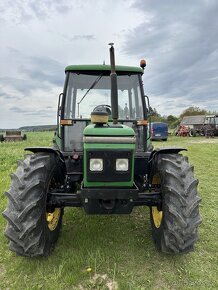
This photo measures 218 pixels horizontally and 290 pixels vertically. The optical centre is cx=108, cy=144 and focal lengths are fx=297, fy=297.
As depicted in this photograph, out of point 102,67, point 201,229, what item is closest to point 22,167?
point 102,67

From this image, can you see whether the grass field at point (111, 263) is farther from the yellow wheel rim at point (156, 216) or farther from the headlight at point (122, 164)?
the headlight at point (122, 164)

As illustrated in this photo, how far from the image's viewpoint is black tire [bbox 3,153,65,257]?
10.3 ft

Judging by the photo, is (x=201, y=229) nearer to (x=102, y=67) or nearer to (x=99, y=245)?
(x=99, y=245)

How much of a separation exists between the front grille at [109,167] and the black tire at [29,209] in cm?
57

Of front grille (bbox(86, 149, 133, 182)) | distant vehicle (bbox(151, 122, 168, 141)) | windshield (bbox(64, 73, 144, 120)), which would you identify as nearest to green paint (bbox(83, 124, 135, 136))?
front grille (bbox(86, 149, 133, 182))

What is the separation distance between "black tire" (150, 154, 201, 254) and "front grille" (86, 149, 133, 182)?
507 millimetres

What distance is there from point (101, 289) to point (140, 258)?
0.75 meters

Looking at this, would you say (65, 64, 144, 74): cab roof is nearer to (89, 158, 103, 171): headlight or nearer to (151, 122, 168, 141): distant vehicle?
(89, 158, 103, 171): headlight

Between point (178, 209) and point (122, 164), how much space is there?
0.80m

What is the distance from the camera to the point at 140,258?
11.6 feet

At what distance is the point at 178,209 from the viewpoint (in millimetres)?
3250

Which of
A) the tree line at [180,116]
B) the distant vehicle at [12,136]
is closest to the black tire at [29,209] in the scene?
the distant vehicle at [12,136]

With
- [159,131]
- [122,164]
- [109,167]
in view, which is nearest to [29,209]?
[109,167]

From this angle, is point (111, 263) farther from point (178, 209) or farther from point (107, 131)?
point (107, 131)
